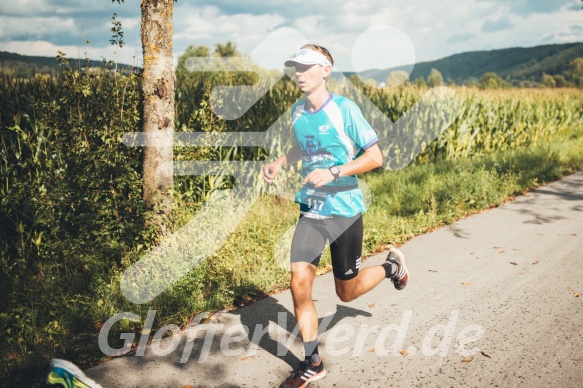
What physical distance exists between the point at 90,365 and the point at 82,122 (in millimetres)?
2779

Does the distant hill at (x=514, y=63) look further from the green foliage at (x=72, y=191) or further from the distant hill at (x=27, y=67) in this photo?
the green foliage at (x=72, y=191)

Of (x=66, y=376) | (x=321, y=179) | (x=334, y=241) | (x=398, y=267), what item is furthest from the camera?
(x=398, y=267)

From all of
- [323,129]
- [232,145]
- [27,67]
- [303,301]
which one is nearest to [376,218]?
[232,145]

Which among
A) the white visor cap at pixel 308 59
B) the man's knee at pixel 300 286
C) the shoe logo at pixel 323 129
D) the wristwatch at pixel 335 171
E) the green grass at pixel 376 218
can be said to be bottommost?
the green grass at pixel 376 218

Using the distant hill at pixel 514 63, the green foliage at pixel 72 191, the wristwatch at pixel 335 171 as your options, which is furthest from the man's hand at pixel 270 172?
the distant hill at pixel 514 63

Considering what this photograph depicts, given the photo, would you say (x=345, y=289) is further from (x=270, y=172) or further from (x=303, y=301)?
(x=270, y=172)

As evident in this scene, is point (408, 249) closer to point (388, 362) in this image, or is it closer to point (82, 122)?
point (388, 362)

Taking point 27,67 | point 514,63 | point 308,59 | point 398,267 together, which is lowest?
point 398,267

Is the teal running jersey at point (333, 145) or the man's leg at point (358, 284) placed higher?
the teal running jersey at point (333, 145)

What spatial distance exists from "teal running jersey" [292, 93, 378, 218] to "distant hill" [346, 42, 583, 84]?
14185 centimetres

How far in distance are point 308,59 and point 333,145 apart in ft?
2.10

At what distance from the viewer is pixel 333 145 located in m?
3.59

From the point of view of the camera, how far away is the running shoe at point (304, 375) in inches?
132

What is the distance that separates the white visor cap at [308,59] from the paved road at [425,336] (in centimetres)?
225
